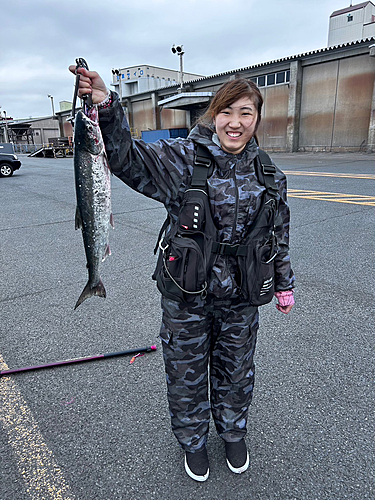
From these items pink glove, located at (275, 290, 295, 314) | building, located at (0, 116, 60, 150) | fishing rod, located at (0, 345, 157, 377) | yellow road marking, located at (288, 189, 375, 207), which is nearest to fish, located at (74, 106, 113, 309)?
pink glove, located at (275, 290, 295, 314)

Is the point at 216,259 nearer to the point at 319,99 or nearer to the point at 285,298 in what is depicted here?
the point at 285,298

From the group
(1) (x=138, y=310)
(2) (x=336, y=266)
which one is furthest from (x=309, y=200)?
(1) (x=138, y=310)

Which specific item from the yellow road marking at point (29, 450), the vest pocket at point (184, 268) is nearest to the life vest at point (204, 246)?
the vest pocket at point (184, 268)

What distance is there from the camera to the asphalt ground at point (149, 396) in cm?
201

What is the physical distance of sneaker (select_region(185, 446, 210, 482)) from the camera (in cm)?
202

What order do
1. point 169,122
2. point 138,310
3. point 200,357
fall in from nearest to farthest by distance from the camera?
1. point 200,357
2. point 138,310
3. point 169,122

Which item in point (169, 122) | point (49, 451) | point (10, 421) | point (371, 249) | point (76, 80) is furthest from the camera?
point (169, 122)

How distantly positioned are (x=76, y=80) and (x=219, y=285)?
43.4 inches

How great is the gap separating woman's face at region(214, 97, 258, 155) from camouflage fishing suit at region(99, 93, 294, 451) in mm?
57

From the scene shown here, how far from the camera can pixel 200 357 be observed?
2.02 meters

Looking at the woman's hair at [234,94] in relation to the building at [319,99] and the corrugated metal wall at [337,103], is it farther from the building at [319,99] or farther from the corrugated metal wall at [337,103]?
the corrugated metal wall at [337,103]

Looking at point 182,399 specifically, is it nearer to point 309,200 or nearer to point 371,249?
point 371,249

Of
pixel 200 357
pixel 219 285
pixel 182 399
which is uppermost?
pixel 219 285

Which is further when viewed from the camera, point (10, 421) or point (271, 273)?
point (10, 421)
